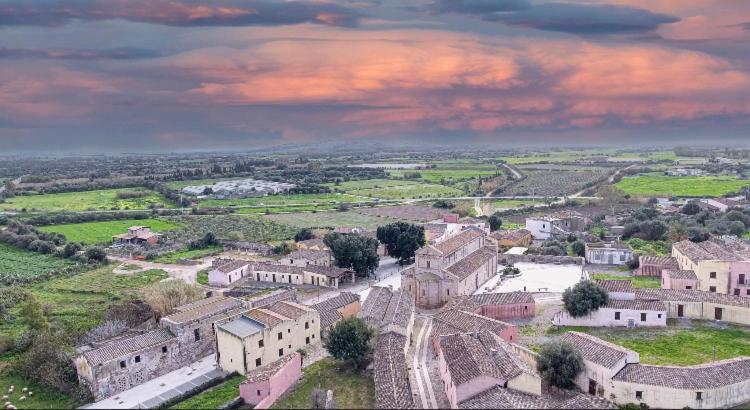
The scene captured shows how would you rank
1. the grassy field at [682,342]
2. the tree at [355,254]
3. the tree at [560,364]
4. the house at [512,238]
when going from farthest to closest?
the house at [512,238] → the tree at [355,254] → the grassy field at [682,342] → the tree at [560,364]

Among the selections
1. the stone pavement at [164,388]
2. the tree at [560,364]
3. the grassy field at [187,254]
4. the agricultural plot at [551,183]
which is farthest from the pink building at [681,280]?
the agricultural plot at [551,183]

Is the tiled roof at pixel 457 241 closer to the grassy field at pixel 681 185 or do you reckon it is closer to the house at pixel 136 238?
the house at pixel 136 238

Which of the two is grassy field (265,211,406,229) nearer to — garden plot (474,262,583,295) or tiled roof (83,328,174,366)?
garden plot (474,262,583,295)

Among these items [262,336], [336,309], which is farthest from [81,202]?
[262,336]

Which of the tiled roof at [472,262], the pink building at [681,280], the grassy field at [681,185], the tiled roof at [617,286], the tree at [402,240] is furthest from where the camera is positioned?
the grassy field at [681,185]

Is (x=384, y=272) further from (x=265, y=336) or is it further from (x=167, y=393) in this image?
(x=167, y=393)

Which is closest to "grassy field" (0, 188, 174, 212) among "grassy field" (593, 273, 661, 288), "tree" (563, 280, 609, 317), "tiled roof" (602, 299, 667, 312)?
"grassy field" (593, 273, 661, 288)
